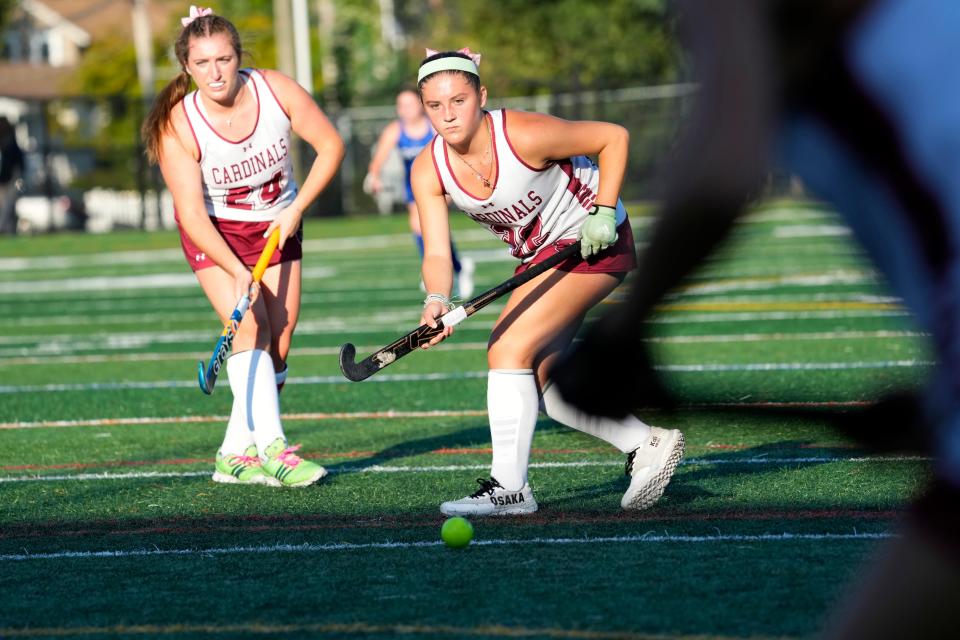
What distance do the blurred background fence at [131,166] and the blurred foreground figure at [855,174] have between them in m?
26.0

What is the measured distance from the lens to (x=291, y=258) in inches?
273

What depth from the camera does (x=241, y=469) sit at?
6746mm

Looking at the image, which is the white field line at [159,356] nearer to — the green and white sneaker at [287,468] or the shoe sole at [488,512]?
the green and white sneaker at [287,468]

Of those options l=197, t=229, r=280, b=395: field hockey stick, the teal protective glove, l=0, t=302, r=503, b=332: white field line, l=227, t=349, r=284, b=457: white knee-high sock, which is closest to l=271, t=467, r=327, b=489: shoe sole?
l=227, t=349, r=284, b=457: white knee-high sock

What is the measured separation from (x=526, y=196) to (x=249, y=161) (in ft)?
4.91

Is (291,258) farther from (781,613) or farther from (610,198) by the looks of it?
(781,613)

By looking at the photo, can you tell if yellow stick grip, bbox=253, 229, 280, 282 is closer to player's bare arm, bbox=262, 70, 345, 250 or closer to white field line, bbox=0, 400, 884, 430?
player's bare arm, bbox=262, 70, 345, 250

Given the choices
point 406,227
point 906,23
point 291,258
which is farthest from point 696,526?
point 406,227

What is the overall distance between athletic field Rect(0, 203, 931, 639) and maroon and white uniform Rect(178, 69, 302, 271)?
1082mm

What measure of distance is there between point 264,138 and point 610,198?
182cm

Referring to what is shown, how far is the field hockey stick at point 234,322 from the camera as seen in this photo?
648 cm

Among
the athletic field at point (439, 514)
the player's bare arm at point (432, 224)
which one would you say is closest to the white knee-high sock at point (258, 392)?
the athletic field at point (439, 514)

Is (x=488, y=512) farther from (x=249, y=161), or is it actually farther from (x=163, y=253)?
(x=163, y=253)

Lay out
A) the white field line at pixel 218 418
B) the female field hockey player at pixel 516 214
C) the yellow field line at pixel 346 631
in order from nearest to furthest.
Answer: the yellow field line at pixel 346 631
the female field hockey player at pixel 516 214
the white field line at pixel 218 418
